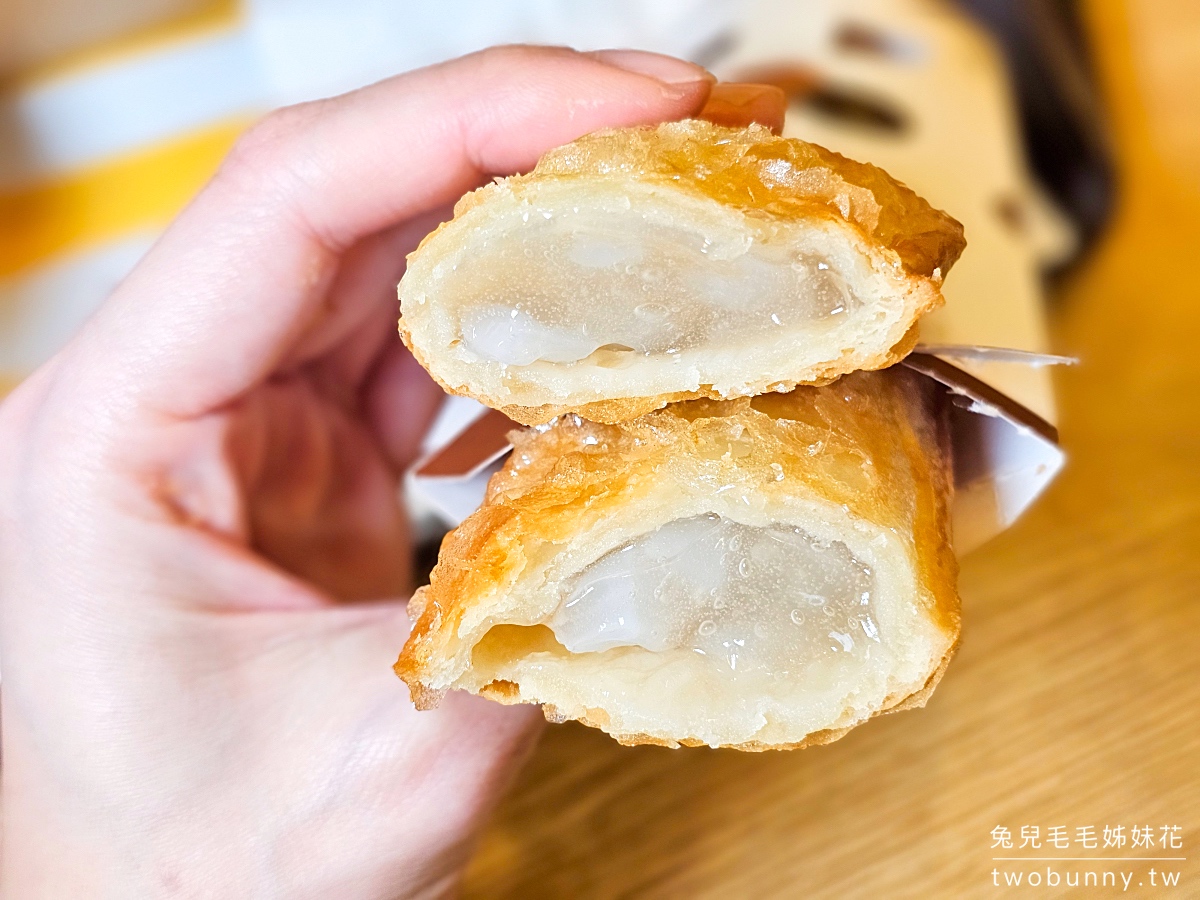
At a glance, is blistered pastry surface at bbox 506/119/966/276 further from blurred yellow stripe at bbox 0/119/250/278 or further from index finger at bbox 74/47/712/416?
blurred yellow stripe at bbox 0/119/250/278

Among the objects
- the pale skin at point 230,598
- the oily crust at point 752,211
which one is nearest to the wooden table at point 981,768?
the pale skin at point 230,598

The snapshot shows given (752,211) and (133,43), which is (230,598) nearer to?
(752,211)

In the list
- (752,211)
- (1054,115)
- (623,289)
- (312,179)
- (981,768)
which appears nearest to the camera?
(752,211)

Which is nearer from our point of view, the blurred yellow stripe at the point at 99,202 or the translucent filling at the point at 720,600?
the translucent filling at the point at 720,600

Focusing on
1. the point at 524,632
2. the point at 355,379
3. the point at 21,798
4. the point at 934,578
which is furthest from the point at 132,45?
the point at 934,578

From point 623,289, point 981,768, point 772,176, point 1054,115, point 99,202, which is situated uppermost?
point 772,176

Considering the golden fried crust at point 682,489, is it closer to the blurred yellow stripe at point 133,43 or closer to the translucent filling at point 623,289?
the translucent filling at point 623,289

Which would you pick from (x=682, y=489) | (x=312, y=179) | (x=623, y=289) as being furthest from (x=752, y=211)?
(x=312, y=179)
